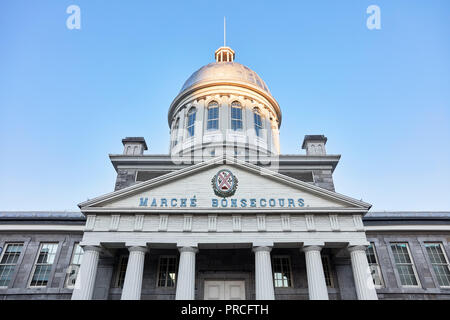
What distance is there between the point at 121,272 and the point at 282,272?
940cm

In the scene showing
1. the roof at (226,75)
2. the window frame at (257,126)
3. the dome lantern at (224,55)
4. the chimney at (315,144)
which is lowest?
the chimney at (315,144)

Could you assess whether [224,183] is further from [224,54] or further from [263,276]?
[224,54]

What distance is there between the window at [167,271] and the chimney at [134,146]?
27.2ft

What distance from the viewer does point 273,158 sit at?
22.6m

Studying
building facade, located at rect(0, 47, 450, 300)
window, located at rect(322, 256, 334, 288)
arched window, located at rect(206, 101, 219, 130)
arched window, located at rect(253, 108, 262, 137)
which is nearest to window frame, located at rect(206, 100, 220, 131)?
arched window, located at rect(206, 101, 219, 130)

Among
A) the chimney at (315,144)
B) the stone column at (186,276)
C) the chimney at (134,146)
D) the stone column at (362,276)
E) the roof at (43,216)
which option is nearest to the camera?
the stone column at (186,276)

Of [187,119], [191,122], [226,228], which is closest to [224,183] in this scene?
[226,228]

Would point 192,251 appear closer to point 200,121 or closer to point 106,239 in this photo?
point 106,239

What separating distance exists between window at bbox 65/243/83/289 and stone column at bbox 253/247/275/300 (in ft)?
36.0

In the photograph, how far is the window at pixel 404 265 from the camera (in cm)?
1905

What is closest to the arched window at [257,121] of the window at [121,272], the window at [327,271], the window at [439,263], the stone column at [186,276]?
the window at [327,271]

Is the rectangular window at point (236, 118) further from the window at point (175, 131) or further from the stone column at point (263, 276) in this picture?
the stone column at point (263, 276)

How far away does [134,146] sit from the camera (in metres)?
24.0
